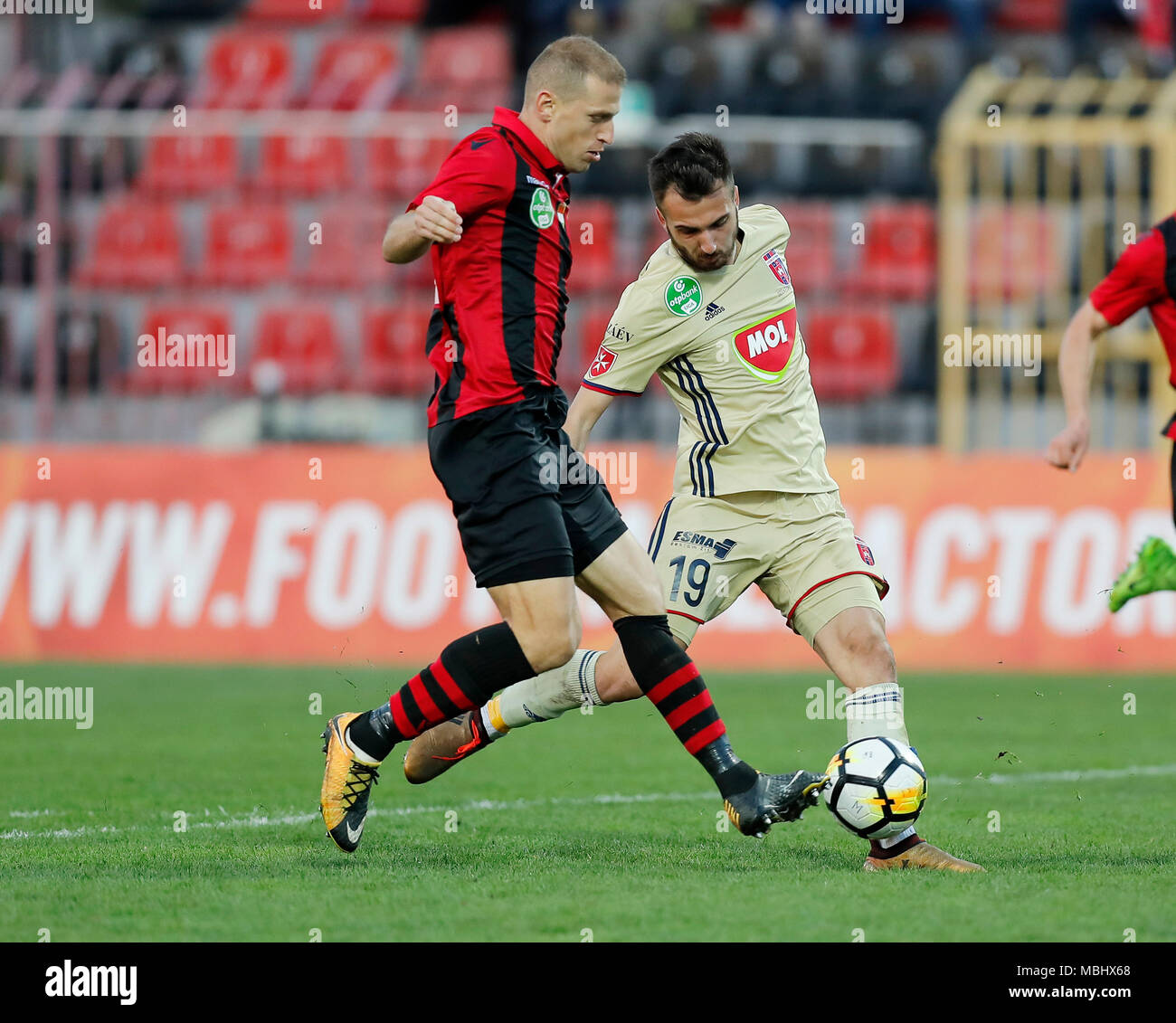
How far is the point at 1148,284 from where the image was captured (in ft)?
19.5

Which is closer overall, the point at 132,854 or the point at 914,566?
the point at 132,854

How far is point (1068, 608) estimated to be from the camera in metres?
12.2

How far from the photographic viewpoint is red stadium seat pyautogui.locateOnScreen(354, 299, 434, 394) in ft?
47.9

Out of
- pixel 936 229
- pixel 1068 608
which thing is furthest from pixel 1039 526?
pixel 936 229

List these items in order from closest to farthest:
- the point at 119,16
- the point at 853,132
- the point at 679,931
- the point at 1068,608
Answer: the point at 679,931 < the point at 1068,608 < the point at 853,132 < the point at 119,16

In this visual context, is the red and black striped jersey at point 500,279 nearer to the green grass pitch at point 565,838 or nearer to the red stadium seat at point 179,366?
the green grass pitch at point 565,838

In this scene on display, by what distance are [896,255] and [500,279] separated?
1161 cm

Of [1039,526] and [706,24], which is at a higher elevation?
[706,24]

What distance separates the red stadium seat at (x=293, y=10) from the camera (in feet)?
63.9

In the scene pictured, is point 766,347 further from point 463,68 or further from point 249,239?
point 463,68

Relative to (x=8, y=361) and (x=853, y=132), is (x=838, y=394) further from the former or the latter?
(x=8, y=361)

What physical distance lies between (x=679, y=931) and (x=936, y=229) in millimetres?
12881

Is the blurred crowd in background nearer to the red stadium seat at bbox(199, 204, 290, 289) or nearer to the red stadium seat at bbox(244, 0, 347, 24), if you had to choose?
the red stadium seat at bbox(199, 204, 290, 289)

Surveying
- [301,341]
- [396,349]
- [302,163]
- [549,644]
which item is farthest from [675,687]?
[302,163]
